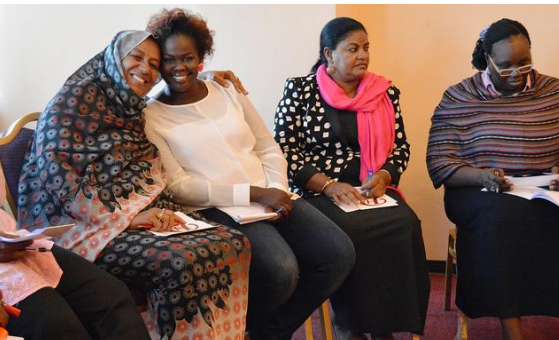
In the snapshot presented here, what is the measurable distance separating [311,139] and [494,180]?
30.6 inches

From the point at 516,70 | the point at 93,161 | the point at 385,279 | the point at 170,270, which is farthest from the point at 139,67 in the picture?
the point at 516,70

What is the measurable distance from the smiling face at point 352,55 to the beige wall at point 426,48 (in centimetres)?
50

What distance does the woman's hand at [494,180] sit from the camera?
2689 mm

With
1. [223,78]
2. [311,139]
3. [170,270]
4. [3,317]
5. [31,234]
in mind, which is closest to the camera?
[3,317]

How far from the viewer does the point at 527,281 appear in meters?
2.59

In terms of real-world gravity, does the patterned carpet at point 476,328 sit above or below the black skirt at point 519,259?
below

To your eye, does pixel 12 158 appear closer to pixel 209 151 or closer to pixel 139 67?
pixel 139 67

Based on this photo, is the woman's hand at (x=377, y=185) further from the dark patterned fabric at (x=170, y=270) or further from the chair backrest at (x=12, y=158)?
the chair backrest at (x=12, y=158)

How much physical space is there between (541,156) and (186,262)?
64.2 inches

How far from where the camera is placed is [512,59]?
112 inches

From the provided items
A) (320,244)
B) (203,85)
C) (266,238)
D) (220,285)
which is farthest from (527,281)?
(203,85)

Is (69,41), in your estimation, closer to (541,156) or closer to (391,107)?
(391,107)

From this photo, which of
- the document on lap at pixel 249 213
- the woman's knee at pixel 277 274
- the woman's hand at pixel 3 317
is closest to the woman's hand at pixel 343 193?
the document on lap at pixel 249 213

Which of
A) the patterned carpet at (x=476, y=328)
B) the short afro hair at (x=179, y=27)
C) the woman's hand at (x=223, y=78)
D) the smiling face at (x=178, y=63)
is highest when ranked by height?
the short afro hair at (x=179, y=27)
